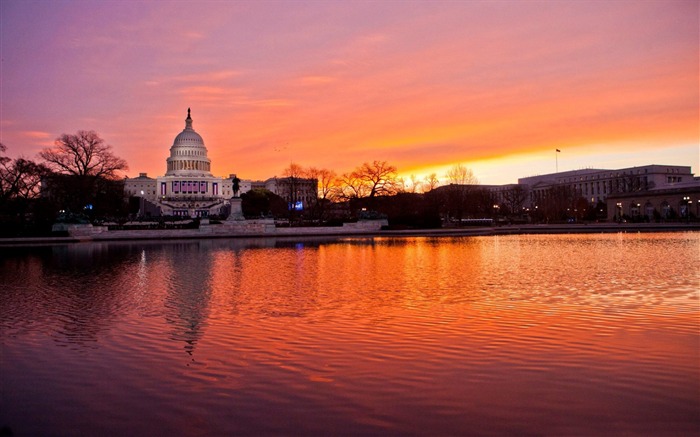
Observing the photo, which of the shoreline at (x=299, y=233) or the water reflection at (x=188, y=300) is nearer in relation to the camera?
the water reflection at (x=188, y=300)

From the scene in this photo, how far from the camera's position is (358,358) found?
894 centimetres

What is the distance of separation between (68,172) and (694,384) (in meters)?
75.8

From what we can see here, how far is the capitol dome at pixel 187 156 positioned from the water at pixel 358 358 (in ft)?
458

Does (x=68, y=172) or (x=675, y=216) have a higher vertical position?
(x=68, y=172)

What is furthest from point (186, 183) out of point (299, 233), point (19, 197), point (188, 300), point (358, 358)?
point (358, 358)

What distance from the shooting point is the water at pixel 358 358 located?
645 centimetres

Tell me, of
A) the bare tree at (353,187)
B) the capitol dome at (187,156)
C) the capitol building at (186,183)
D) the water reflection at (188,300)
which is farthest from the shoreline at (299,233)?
the capitol dome at (187,156)

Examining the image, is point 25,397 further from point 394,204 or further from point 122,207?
point 122,207

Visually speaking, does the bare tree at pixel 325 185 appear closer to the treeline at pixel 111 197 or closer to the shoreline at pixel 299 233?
the treeline at pixel 111 197

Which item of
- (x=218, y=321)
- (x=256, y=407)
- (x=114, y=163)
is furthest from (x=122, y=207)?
(x=256, y=407)

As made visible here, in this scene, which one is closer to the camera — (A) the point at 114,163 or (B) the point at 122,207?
(A) the point at 114,163

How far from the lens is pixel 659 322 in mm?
11055

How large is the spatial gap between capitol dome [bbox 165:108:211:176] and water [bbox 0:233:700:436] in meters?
139

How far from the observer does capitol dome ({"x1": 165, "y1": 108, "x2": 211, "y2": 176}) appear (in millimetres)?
152125
